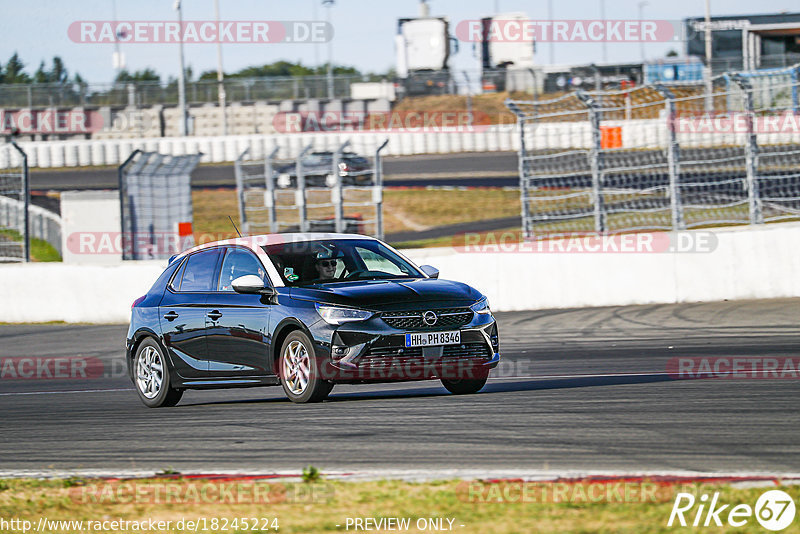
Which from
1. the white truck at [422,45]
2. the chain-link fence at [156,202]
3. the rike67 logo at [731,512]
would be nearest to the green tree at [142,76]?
the white truck at [422,45]

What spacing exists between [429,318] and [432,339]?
16 centimetres

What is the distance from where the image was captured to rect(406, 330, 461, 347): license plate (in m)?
9.34

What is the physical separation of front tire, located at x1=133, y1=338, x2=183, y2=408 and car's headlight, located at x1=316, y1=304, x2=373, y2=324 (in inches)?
85.7

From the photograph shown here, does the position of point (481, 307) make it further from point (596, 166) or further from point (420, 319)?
point (596, 166)

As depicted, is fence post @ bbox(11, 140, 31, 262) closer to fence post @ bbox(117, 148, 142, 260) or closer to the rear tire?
fence post @ bbox(117, 148, 142, 260)

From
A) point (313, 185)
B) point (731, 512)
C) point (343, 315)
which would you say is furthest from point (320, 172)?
point (731, 512)

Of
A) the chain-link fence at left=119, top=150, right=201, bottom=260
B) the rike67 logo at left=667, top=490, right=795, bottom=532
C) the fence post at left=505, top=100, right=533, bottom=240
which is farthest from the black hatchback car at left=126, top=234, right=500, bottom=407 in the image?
the chain-link fence at left=119, top=150, right=201, bottom=260

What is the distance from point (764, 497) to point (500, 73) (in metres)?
34.1

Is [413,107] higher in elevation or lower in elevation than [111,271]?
higher

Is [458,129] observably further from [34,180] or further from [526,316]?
[526,316]

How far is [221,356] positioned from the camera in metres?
10.4

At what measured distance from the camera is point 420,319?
9.40 m

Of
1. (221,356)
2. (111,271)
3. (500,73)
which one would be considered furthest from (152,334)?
(500,73)

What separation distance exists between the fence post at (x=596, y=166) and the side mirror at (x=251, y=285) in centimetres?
956
